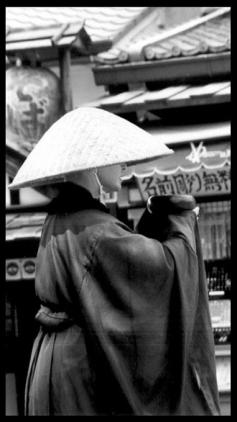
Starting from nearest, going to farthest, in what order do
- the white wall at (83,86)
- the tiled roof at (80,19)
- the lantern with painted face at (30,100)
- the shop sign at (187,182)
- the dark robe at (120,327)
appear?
the dark robe at (120,327), the shop sign at (187,182), the tiled roof at (80,19), the lantern with painted face at (30,100), the white wall at (83,86)

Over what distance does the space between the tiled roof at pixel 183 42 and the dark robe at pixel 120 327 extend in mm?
4931

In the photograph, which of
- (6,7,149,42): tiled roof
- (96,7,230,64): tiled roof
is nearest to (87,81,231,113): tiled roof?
(96,7,230,64): tiled roof

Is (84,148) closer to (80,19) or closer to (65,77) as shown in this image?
(80,19)

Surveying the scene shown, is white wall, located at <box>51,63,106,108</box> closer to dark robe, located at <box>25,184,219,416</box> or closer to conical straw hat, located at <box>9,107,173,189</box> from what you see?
conical straw hat, located at <box>9,107,173,189</box>

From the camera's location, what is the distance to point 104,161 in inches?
108

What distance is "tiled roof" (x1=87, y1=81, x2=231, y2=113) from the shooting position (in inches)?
289

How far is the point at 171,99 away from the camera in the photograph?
24.5 ft

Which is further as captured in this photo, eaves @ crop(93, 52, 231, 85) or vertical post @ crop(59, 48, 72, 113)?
vertical post @ crop(59, 48, 72, 113)

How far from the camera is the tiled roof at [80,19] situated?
7610mm

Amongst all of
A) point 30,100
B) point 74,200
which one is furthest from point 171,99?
point 74,200

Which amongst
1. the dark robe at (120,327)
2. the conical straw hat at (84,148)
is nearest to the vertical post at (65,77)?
the conical straw hat at (84,148)

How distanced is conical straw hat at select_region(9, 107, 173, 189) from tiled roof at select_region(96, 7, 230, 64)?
4.71 metres

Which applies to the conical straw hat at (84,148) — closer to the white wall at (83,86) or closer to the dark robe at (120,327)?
the dark robe at (120,327)

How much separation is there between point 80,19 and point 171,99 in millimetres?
1063
